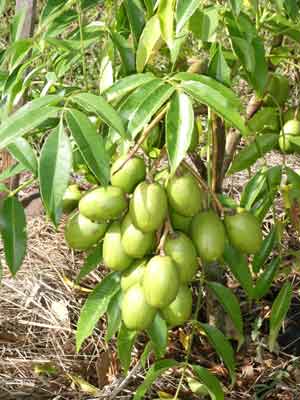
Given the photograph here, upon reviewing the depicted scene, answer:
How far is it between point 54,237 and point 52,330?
513 millimetres

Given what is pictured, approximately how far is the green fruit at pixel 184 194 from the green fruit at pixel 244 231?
0.32 feet

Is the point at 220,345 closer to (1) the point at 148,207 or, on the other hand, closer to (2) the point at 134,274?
(2) the point at 134,274

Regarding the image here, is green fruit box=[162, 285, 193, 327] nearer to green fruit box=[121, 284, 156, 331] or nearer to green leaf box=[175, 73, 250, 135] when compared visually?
green fruit box=[121, 284, 156, 331]

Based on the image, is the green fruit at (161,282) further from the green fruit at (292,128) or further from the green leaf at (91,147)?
the green fruit at (292,128)

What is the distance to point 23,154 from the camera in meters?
1.21

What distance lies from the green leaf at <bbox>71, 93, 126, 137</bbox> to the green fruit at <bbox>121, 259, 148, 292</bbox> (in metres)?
0.26

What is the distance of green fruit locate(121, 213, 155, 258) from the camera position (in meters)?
1.12

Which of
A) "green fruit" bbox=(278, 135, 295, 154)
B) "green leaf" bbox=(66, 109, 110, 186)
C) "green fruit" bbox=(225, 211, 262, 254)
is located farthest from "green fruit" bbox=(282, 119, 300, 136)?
"green leaf" bbox=(66, 109, 110, 186)

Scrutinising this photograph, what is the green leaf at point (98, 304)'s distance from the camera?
56.6 inches

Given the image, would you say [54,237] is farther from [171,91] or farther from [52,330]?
[171,91]

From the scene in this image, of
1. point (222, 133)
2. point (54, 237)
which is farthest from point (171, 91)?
point (54, 237)

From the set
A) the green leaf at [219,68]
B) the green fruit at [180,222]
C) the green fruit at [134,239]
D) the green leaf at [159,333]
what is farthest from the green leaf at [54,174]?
the green leaf at [159,333]

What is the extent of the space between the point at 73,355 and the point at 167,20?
1.24m

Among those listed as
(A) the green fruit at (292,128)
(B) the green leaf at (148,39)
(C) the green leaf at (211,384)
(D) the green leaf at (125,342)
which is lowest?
(C) the green leaf at (211,384)
